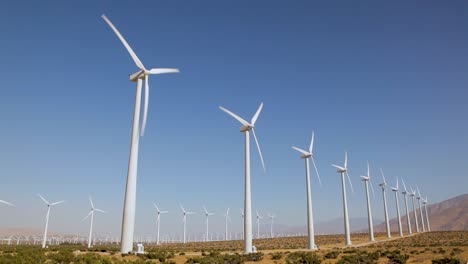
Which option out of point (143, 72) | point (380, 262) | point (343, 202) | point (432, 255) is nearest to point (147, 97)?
point (143, 72)

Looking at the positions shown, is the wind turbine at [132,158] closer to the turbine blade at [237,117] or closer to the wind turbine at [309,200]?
the turbine blade at [237,117]

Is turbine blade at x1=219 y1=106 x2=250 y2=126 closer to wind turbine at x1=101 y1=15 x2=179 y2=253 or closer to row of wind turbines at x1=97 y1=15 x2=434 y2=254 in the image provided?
row of wind turbines at x1=97 y1=15 x2=434 y2=254

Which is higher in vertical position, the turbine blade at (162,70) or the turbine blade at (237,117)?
the turbine blade at (162,70)

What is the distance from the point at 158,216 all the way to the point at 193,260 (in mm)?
109114

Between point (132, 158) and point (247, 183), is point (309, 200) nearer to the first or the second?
point (247, 183)

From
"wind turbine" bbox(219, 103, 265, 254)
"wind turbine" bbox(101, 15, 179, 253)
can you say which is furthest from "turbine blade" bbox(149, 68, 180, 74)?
"wind turbine" bbox(219, 103, 265, 254)

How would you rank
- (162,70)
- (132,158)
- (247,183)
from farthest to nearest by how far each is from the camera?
(247,183)
(162,70)
(132,158)

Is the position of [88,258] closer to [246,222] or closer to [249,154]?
[246,222]

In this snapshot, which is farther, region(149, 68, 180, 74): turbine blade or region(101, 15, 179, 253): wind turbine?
region(149, 68, 180, 74): turbine blade

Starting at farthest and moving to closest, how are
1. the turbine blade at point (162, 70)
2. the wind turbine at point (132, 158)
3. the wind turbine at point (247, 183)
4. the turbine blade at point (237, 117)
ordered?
1. the turbine blade at point (237, 117)
2. the wind turbine at point (247, 183)
3. the turbine blade at point (162, 70)
4. the wind turbine at point (132, 158)

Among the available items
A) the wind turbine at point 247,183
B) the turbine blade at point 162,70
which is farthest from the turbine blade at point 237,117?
the turbine blade at point 162,70

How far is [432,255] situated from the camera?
38.6 meters

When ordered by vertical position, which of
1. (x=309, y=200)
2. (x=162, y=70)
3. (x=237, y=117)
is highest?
(x=162, y=70)

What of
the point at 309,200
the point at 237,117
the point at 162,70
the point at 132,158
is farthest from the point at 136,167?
the point at 309,200
